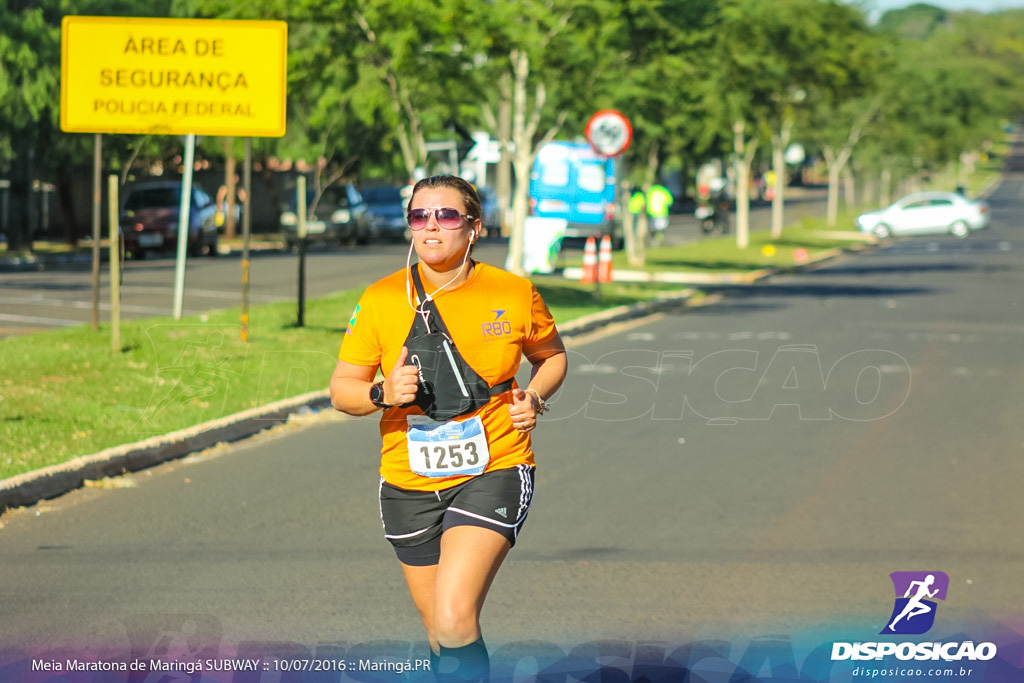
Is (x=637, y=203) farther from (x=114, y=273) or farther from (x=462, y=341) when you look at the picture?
(x=462, y=341)

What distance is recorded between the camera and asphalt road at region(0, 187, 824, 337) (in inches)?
782

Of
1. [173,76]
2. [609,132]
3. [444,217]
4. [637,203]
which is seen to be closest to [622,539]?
[444,217]

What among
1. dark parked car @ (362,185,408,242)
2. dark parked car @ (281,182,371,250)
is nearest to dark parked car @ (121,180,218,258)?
dark parked car @ (281,182,371,250)

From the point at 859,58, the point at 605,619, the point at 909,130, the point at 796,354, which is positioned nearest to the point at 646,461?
the point at 605,619

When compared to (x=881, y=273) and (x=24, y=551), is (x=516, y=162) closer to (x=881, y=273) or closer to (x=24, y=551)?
(x=881, y=273)

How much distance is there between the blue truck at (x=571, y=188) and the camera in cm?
4028

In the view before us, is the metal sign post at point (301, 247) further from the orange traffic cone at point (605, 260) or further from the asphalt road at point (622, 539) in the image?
the orange traffic cone at point (605, 260)

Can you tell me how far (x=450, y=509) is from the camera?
441 centimetres

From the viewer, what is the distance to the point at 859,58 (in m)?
45.6

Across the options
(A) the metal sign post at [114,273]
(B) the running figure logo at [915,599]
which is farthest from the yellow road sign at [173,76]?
(B) the running figure logo at [915,599]

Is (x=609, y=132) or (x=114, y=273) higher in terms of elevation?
(x=609, y=132)

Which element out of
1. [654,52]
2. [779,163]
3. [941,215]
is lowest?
[941,215]

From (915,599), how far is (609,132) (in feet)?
57.7

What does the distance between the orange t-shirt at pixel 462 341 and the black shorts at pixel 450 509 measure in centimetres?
3
